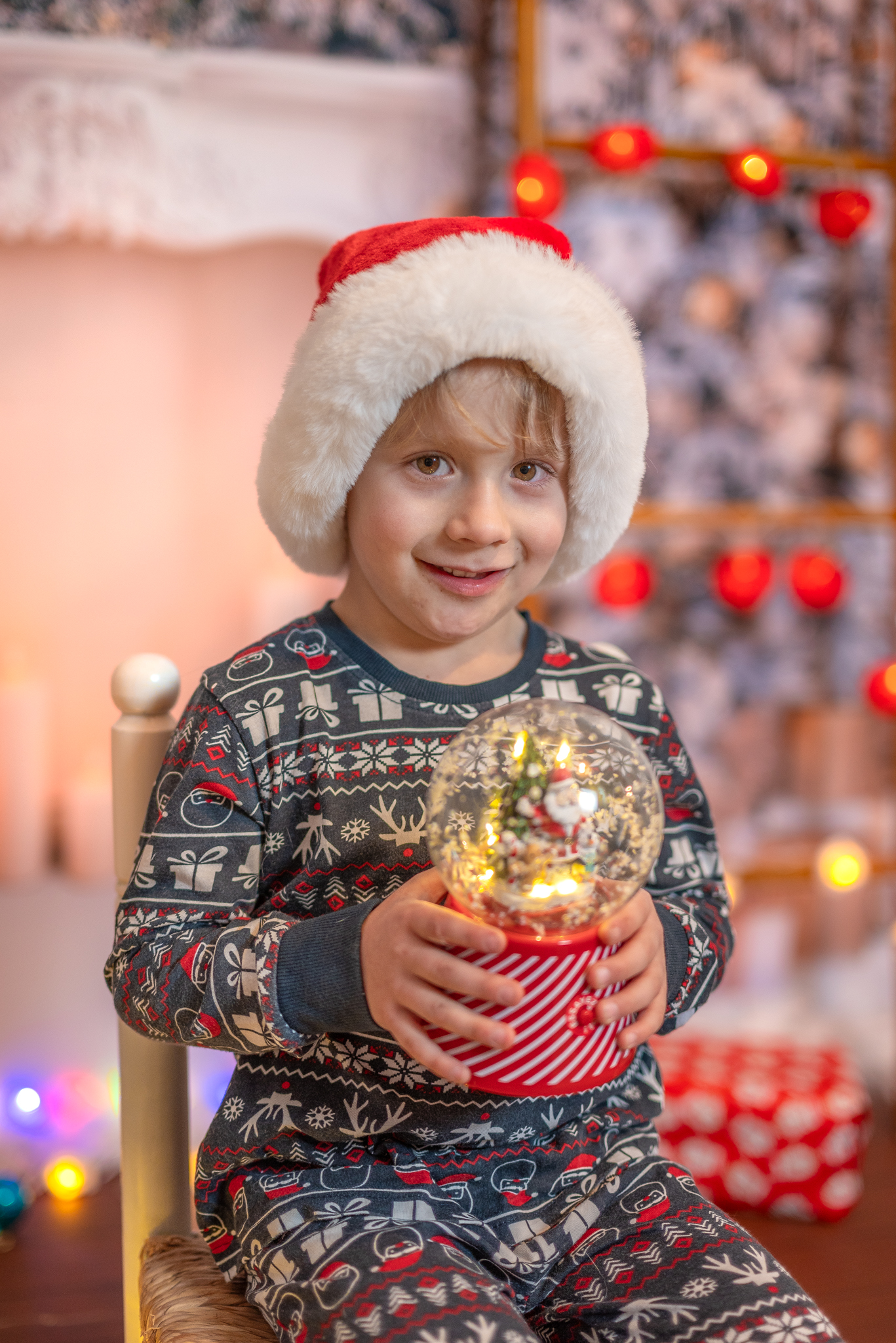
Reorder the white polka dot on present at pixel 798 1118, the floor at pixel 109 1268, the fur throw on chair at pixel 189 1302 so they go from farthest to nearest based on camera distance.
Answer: the white polka dot on present at pixel 798 1118
the floor at pixel 109 1268
the fur throw on chair at pixel 189 1302

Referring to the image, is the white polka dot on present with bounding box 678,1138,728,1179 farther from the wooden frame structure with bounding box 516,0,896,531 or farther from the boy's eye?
the boy's eye

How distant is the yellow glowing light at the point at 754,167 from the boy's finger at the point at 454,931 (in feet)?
4.71

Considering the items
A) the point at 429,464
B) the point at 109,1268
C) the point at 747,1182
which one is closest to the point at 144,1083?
the point at 429,464

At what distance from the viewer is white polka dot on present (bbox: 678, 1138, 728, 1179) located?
1539 mm

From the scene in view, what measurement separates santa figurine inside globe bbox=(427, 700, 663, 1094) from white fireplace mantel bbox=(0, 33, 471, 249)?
4.41ft

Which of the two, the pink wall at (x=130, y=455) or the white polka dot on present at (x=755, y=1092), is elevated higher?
the pink wall at (x=130, y=455)

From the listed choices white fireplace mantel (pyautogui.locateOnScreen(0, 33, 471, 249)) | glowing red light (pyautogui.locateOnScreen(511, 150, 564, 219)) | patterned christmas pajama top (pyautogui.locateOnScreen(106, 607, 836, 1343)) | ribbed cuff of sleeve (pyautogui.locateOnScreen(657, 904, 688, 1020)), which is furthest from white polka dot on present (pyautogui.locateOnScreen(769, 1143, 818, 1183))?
white fireplace mantel (pyautogui.locateOnScreen(0, 33, 471, 249))

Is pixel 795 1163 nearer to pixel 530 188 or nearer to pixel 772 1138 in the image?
pixel 772 1138

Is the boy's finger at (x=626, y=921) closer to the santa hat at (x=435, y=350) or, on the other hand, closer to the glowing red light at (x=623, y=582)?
the santa hat at (x=435, y=350)

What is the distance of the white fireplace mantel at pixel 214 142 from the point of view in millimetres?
1664

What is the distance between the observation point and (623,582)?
182cm

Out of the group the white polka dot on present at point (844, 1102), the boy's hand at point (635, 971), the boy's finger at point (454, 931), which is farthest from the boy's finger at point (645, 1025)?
the white polka dot on present at point (844, 1102)

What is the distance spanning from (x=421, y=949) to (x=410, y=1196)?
210 mm

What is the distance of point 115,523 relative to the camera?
1895 mm
